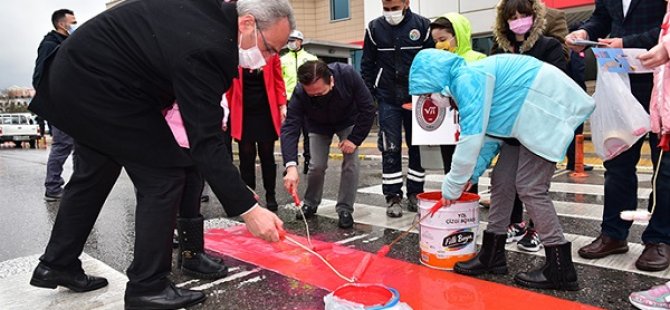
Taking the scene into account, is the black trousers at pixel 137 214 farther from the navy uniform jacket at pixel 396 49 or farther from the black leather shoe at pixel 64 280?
the navy uniform jacket at pixel 396 49

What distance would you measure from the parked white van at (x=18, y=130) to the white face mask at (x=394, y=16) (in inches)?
933

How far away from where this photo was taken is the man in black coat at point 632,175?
2.92 meters

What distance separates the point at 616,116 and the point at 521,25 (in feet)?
2.97

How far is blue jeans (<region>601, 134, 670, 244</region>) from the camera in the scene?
2908 mm

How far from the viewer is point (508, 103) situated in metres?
2.70

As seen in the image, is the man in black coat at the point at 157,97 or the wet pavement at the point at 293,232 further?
the wet pavement at the point at 293,232

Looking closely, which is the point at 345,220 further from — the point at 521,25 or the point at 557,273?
the point at 521,25

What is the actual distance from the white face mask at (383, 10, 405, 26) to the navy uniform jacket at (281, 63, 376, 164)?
630 millimetres

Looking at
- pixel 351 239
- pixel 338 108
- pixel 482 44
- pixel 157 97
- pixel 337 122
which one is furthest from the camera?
pixel 482 44

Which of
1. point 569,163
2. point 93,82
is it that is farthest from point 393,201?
point 569,163

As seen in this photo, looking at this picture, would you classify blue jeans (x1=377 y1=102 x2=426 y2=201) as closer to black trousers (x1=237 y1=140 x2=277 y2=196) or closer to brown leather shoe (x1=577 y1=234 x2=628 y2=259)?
black trousers (x1=237 y1=140 x2=277 y2=196)

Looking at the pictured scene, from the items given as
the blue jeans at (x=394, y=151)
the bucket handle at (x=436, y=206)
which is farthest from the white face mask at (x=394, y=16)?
the bucket handle at (x=436, y=206)

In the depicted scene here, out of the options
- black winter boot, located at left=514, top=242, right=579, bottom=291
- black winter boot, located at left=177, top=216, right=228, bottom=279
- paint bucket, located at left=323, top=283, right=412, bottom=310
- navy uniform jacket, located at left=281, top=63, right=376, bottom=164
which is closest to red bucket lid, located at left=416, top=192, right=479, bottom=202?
black winter boot, located at left=514, top=242, right=579, bottom=291

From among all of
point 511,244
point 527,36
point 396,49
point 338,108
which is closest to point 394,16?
point 396,49
